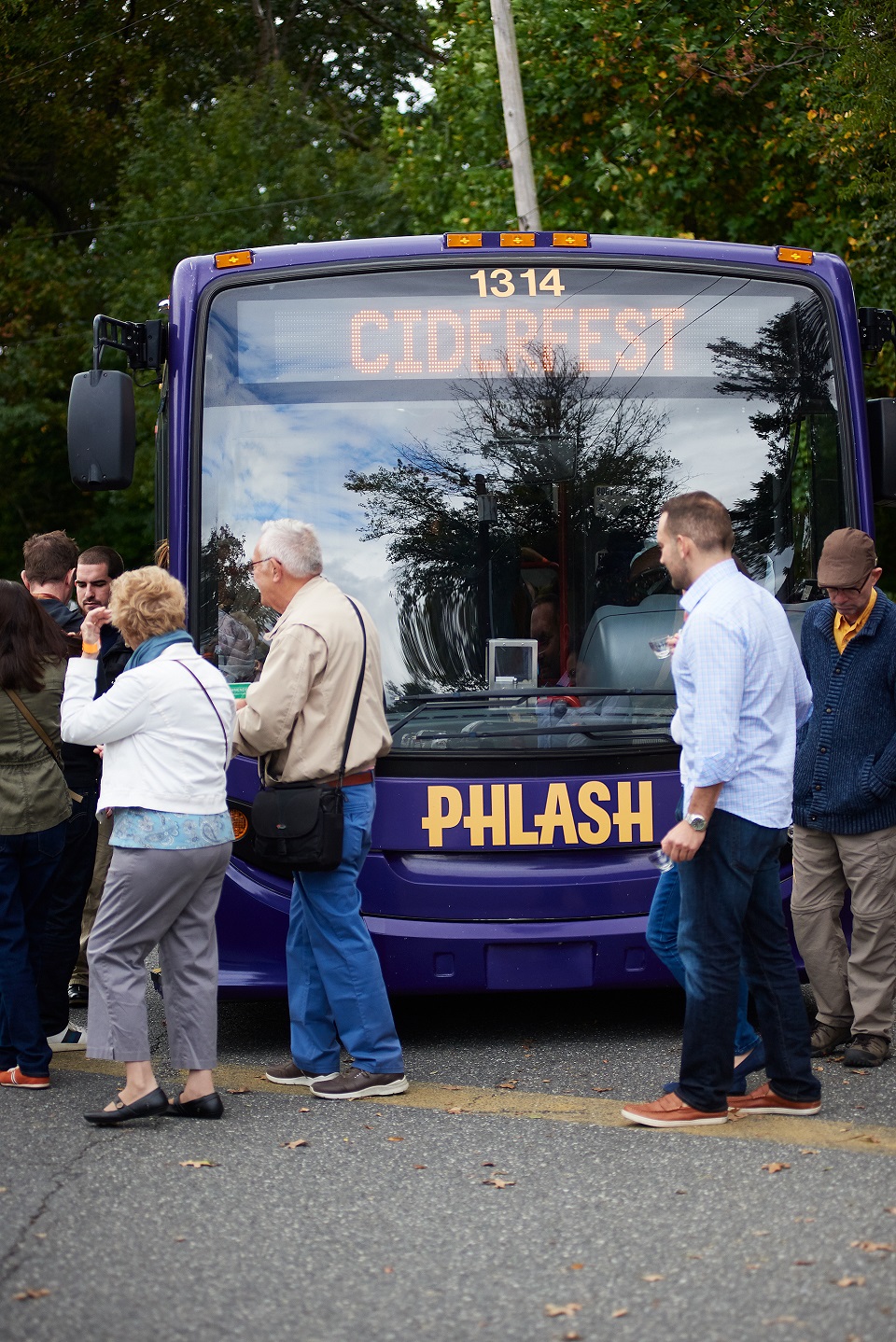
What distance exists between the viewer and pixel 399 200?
2681cm

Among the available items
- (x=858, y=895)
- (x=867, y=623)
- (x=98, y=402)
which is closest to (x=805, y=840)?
(x=858, y=895)

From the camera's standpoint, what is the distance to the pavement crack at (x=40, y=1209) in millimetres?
3795

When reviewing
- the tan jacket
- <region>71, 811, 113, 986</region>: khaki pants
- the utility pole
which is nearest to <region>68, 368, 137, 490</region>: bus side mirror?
the tan jacket

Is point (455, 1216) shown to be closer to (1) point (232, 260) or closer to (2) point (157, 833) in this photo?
(2) point (157, 833)

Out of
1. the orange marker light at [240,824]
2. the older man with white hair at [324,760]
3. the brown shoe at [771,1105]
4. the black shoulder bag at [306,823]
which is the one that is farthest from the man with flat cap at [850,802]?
the orange marker light at [240,824]

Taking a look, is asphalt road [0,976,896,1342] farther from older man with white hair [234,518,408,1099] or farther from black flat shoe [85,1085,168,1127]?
older man with white hair [234,518,408,1099]

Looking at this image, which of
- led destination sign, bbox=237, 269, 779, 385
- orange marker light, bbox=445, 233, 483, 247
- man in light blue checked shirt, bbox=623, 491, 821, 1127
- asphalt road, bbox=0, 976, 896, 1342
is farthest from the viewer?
orange marker light, bbox=445, 233, 483, 247

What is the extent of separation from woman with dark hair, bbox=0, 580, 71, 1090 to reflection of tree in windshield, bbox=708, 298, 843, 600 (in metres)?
2.49

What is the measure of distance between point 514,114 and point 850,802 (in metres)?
11.3

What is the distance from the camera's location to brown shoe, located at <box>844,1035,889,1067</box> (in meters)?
5.54

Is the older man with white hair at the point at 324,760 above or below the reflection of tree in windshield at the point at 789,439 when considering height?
below

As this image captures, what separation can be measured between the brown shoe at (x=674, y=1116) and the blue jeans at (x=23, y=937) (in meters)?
1.99

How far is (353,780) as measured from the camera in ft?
17.5

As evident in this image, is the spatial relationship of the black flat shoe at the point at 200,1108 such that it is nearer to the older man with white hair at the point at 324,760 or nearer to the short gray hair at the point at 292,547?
the older man with white hair at the point at 324,760
